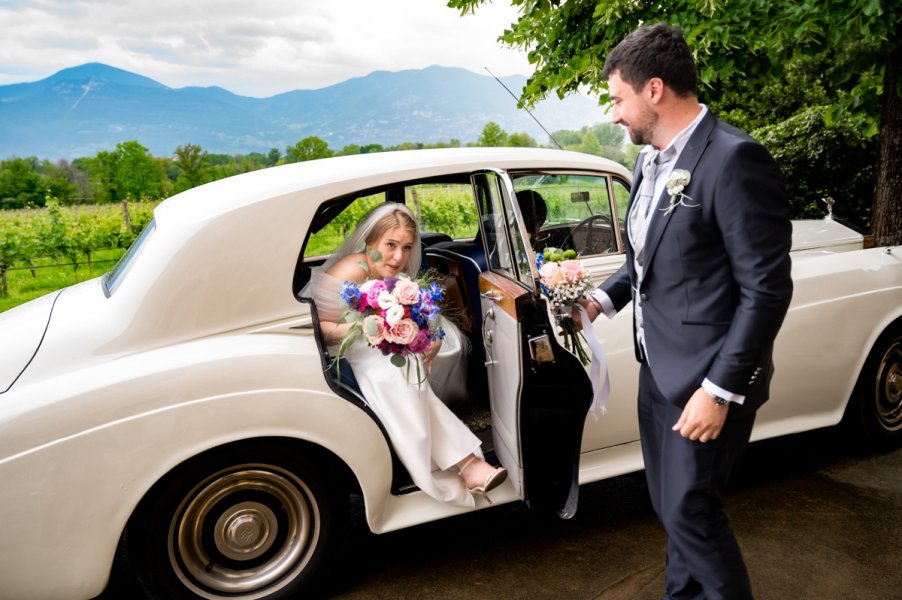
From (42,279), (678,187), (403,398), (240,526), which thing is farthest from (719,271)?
(42,279)

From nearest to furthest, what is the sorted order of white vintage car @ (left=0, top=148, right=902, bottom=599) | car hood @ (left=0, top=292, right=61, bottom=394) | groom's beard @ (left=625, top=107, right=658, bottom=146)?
groom's beard @ (left=625, top=107, right=658, bottom=146) → white vintage car @ (left=0, top=148, right=902, bottom=599) → car hood @ (left=0, top=292, right=61, bottom=394)

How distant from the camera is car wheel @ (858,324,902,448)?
389 cm

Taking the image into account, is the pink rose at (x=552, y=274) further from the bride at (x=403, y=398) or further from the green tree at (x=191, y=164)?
the green tree at (x=191, y=164)

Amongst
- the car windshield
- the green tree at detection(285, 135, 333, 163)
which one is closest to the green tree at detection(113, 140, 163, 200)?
the green tree at detection(285, 135, 333, 163)

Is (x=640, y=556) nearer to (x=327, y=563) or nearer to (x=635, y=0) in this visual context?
(x=327, y=563)

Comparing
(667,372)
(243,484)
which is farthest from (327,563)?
(667,372)

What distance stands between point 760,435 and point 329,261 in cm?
246

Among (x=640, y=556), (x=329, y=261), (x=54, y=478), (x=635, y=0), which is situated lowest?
(x=640, y=556)

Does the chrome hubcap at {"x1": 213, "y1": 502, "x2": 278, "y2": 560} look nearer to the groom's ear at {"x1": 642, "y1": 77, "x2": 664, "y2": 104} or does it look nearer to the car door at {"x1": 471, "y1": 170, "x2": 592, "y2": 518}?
the car door at {"x1": 471, "y1": 170, "x2": 592, "y2": 518}

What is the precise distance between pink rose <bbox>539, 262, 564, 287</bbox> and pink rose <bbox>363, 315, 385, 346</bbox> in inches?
26.5

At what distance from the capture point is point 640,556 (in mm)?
3137

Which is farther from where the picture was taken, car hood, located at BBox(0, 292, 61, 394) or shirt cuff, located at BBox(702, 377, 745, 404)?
car hood, located at BBox(0, 292, 61, 394)

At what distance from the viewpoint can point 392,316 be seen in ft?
8.75

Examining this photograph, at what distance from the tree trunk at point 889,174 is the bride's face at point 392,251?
489 centimetres
